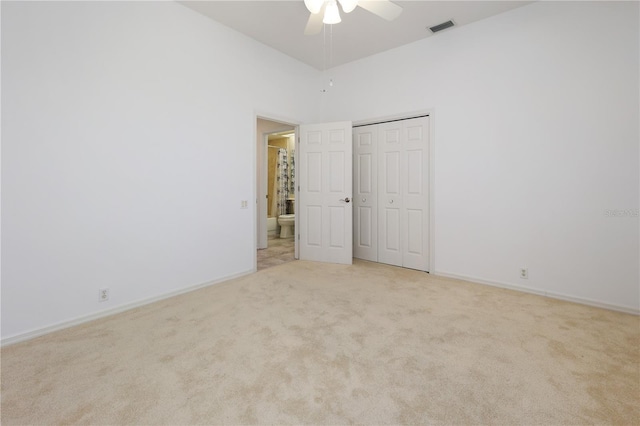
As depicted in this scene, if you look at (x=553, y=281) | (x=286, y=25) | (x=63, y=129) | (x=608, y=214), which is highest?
(x=286, y=25)

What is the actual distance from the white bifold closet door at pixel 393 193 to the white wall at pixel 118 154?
1.67m

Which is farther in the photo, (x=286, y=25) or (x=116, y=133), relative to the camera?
(x=286, y=25)

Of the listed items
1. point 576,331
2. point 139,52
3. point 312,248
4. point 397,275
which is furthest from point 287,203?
point 576,331

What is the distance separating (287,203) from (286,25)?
4506mm

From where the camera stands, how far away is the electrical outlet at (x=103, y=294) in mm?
2632

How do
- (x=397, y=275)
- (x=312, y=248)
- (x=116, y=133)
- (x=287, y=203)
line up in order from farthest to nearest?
(x=287, y=203) < (x=312, y=248) < (x=397, y=275) < (x=116, y=133)

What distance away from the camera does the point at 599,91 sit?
2.81 m

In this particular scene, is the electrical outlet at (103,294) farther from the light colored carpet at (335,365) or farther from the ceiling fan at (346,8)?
the ceiling fan at (346,8)

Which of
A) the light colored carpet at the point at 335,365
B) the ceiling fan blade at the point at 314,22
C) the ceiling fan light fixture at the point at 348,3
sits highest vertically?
the ceiling fan blade at the point at 314,22

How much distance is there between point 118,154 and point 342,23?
275cm

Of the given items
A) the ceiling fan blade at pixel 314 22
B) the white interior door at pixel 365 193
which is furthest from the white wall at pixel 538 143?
the ceiling fan blade at pixel 314 22

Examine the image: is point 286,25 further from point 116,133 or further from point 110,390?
point 110,390

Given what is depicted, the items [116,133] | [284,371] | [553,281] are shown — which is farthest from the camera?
[553,281]

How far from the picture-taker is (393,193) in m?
4.29
